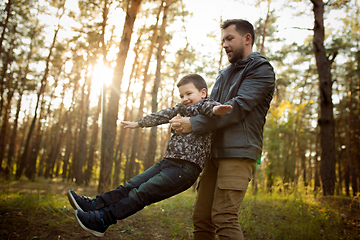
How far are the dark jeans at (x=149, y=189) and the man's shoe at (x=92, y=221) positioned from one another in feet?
0.22

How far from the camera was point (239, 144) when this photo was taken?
1926 mm

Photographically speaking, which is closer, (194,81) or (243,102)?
(243,102)

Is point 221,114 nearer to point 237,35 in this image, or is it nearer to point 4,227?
point 237,35

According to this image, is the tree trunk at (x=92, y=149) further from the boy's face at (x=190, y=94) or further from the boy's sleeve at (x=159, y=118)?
the boy's face at (x=190, y=94)

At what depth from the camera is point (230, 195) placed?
187 centimetres

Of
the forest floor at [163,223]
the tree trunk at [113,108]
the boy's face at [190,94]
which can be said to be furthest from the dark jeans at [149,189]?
the tree trunk at [113,108]

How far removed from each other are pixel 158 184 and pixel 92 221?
586 millimetres

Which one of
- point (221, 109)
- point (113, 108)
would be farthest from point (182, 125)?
point (113, 108)

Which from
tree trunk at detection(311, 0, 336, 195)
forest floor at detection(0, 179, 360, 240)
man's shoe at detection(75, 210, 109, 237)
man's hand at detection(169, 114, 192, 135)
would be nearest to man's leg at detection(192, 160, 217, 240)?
man's hand at detection(169, 114, 192, 135)

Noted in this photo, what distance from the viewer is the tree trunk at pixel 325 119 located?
7895 mm

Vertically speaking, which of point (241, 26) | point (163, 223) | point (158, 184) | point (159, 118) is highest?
point (241, 26)

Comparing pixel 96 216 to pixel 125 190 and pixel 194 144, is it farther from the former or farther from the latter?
pixel 194 144

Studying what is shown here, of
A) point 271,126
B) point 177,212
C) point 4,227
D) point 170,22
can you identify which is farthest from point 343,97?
point 4,227

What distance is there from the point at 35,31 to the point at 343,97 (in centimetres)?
2582
